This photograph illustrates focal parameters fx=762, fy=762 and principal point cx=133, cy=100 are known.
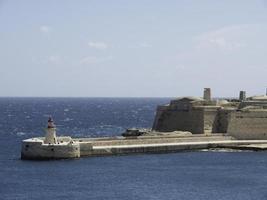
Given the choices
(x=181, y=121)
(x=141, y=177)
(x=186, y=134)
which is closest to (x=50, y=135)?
(x=141, y=177)

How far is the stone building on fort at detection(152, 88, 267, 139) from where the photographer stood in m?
68.4

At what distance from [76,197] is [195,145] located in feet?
83.4

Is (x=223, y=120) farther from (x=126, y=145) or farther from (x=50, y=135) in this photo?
(x=50, y=135)

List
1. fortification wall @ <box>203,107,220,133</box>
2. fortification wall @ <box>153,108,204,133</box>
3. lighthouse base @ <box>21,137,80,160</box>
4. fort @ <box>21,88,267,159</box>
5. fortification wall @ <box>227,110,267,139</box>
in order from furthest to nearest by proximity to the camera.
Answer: fortification wall @ <box>153,108,204,133</box> < fortification wall @ <box>203,107,220,133</box> < fortification wall @ <box>227,110,267,139</box> < fort @ <box>21,88,267,159</box> < lighthouse base @ <box>21,137,80,160</box>

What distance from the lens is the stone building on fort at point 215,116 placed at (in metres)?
68.4

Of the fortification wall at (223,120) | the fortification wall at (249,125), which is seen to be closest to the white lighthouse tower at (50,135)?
the fortification wall at (249,125)

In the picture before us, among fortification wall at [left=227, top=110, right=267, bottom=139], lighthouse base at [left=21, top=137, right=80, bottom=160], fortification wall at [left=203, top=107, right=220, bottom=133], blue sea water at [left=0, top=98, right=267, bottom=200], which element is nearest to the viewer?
blue sea water at [left=0, top=98, right=267, bottom=200]

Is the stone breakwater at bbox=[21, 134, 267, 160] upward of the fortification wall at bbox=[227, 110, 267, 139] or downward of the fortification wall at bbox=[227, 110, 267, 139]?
downward

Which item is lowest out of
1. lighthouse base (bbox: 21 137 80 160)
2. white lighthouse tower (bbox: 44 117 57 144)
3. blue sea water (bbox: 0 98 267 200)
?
blue sea water (bbox: 0 98 267 200)

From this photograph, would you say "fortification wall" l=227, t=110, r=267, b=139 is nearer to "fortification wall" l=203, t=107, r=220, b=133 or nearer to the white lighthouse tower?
"fortification wall" l=203, t=107, r=220, b=133

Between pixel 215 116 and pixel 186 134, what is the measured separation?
534 cm

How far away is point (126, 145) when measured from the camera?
195ft

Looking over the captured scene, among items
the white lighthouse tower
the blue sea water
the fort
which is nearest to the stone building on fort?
the fort

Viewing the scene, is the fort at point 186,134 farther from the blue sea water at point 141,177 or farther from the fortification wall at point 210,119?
the blue sea water at point 141,177
